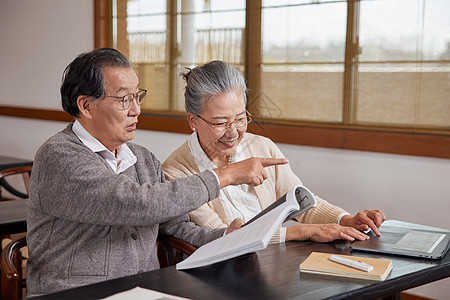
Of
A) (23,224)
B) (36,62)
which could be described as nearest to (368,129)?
(23,224)

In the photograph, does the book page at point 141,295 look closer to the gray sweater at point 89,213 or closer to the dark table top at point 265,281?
the dark table top at point 265,281

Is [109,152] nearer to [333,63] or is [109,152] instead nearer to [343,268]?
[343,268]

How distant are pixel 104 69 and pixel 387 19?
6.57 feet

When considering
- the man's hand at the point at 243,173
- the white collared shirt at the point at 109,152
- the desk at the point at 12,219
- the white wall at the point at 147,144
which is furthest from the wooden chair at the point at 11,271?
the white wall at the point at 147,144

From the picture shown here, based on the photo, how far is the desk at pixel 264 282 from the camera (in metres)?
1.36

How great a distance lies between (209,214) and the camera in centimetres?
208

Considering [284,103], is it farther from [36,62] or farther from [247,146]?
[36,62]

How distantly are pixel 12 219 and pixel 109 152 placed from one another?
28.5 inches

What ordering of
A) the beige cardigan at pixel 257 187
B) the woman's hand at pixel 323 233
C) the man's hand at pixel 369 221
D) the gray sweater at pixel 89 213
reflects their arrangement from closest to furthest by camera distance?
the gray sweater at pixel 89 213 → the woman's hand at pixel 323 233 → the man's hand at pixel 369 221 → the beige cardigan at pixel 257 187

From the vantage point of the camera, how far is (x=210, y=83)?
7.04 feet

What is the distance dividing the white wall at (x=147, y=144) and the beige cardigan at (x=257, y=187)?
3.46ft

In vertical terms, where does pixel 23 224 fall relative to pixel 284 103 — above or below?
below

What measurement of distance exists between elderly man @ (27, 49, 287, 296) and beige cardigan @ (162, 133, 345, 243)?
24 cm

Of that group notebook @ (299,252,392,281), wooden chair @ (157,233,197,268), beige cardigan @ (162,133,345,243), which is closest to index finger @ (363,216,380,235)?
beige cardigan @ (162,133,345,243)
